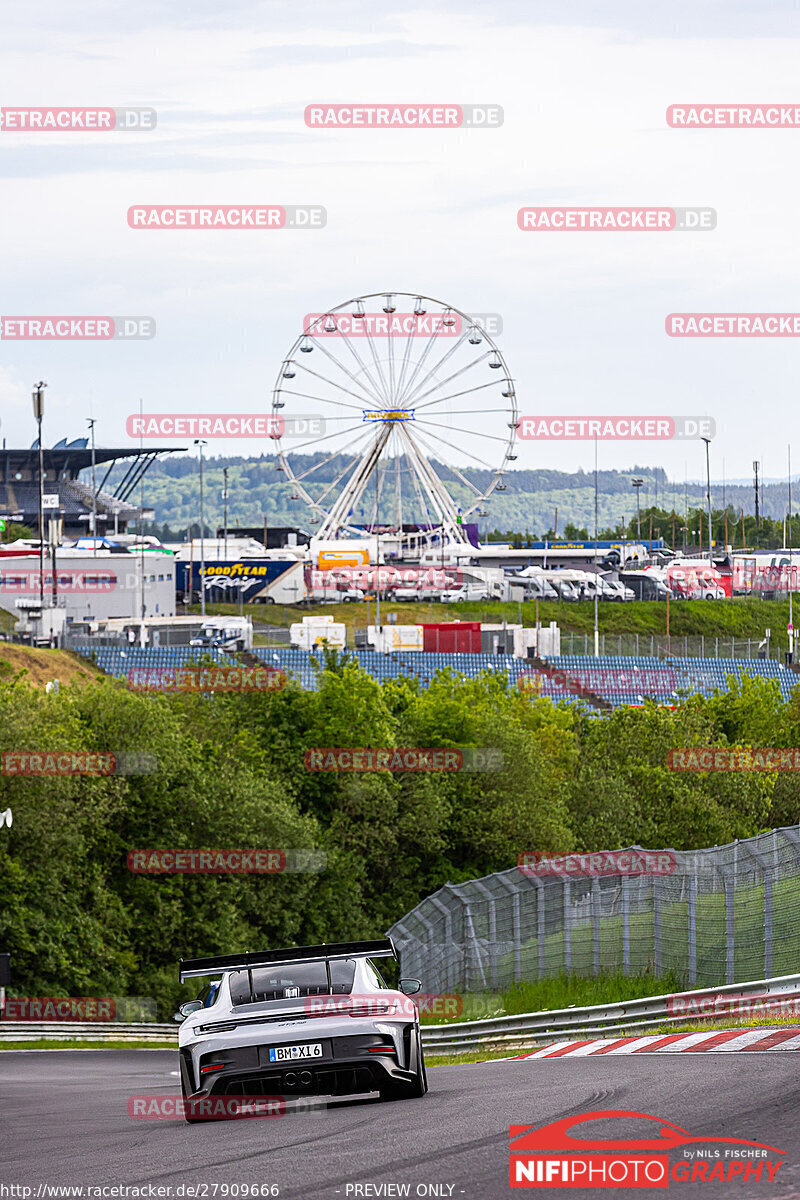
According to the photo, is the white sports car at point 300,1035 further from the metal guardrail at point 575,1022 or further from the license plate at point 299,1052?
the metal guardrail at point 575,1022

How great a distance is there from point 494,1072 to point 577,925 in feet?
18.8

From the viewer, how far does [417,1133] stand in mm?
8273

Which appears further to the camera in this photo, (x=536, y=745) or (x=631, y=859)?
(x=536, y=745)

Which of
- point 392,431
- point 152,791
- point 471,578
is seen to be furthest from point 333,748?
point 471,578

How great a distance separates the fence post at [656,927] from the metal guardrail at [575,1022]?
663mm

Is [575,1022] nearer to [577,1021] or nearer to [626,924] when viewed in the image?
[577,1021]

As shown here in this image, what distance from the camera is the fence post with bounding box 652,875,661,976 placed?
1717 cm

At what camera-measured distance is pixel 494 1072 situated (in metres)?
13.1

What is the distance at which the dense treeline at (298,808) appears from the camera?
35.0 metres

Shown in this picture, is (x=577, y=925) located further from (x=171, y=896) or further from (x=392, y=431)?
(x=392, y=431)
